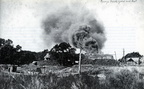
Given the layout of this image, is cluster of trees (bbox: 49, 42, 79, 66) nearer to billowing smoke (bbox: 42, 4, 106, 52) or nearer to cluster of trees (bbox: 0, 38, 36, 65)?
billowing smoke (bbox: 42, 4, 106, 52)

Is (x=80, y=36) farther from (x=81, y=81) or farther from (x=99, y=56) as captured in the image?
Answer: (x=81, y=81)

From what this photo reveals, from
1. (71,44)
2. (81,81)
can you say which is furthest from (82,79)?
(71,44)

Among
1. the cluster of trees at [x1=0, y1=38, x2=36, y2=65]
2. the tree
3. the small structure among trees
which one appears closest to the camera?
the small structure among trees

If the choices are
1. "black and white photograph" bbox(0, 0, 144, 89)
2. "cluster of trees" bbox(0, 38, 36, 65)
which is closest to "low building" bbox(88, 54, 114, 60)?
"black and white photograph" bbox(0, 0, 144, 89)

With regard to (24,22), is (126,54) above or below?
below

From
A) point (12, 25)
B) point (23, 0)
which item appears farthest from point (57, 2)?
point (12, 25)

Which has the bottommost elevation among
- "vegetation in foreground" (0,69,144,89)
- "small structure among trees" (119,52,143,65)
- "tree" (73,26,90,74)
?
"vegetation in foreground" (0,69,144,89)

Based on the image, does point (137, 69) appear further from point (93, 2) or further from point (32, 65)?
point (32, 65)

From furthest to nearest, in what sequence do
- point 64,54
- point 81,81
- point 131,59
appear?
1. point 64,54
2. point 81,81
3. point 131,59
